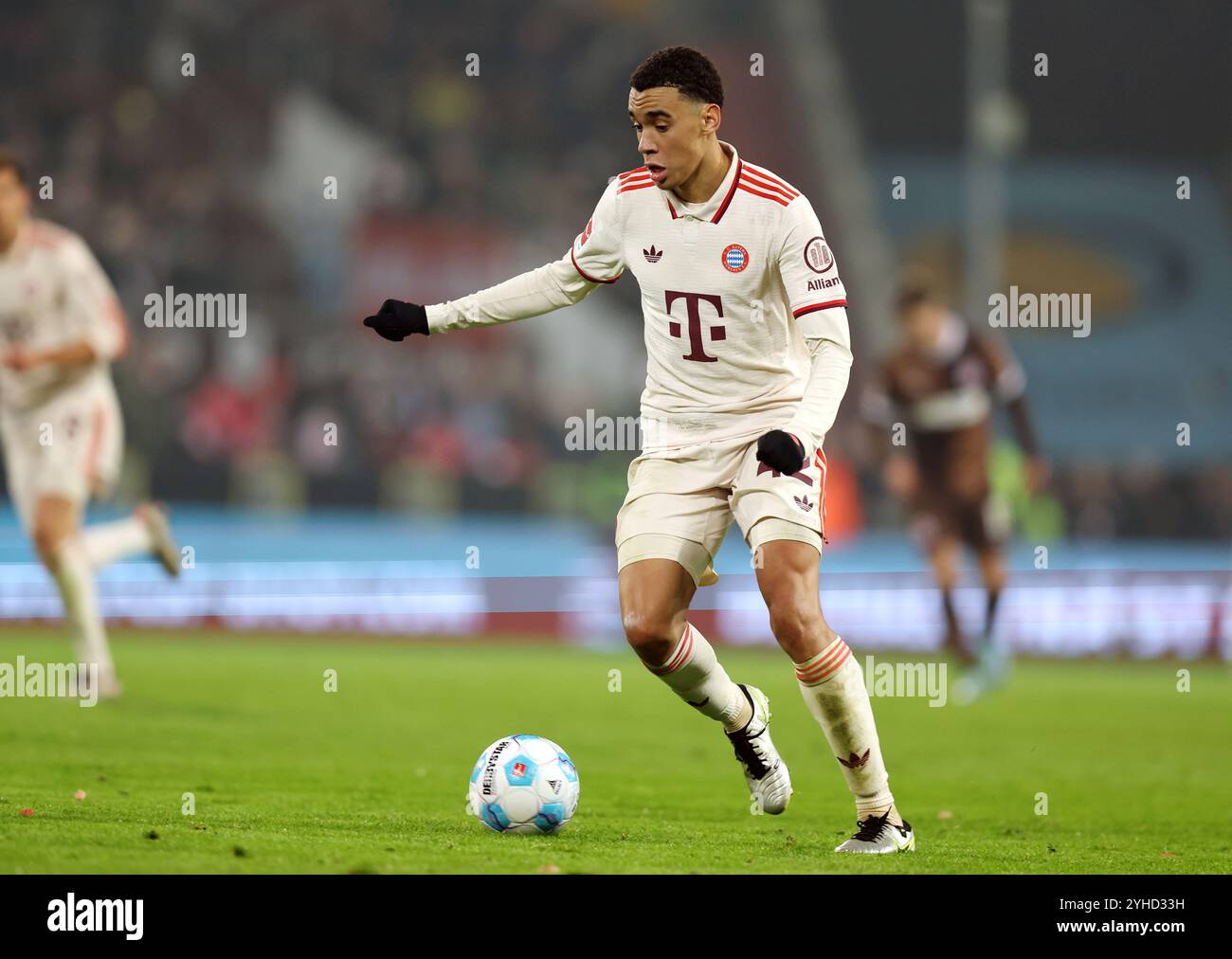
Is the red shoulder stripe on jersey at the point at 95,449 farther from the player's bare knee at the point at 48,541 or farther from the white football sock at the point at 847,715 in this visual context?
the white football sock at the point at 847,715

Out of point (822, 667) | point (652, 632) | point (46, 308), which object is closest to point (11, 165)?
point (46, 308)

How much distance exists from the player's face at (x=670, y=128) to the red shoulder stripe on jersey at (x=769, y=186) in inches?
7.9

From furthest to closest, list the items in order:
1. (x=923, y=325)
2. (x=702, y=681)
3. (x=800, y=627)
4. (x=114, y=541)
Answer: (x=923, y=325) → (x=114, y=541) → (x=702, y=681) → (x=800, y=627)

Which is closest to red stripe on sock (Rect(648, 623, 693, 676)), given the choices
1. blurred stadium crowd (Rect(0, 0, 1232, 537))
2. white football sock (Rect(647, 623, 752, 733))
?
white football sock (Rect(647, 623, 752, 733))

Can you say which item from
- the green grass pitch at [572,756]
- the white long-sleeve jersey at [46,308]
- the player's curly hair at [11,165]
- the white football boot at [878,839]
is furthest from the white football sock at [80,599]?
the white football boot at [878,839]

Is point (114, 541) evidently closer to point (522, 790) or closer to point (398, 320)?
point (398, 320)

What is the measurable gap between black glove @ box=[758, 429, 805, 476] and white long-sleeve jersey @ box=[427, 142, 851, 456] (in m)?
0.21

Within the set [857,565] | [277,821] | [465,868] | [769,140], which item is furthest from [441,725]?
[769,140]

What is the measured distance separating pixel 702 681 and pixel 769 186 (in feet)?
5.68

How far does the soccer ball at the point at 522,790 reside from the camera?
224 inches

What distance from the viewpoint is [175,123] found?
21.3 meters

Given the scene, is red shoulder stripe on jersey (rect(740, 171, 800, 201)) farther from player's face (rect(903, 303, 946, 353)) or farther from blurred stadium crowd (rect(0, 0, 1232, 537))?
blurred stadium crowd (rect(0, 0, 1232, 537))

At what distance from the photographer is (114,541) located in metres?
10.5

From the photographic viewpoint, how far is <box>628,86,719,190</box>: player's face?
5574 millimetres
